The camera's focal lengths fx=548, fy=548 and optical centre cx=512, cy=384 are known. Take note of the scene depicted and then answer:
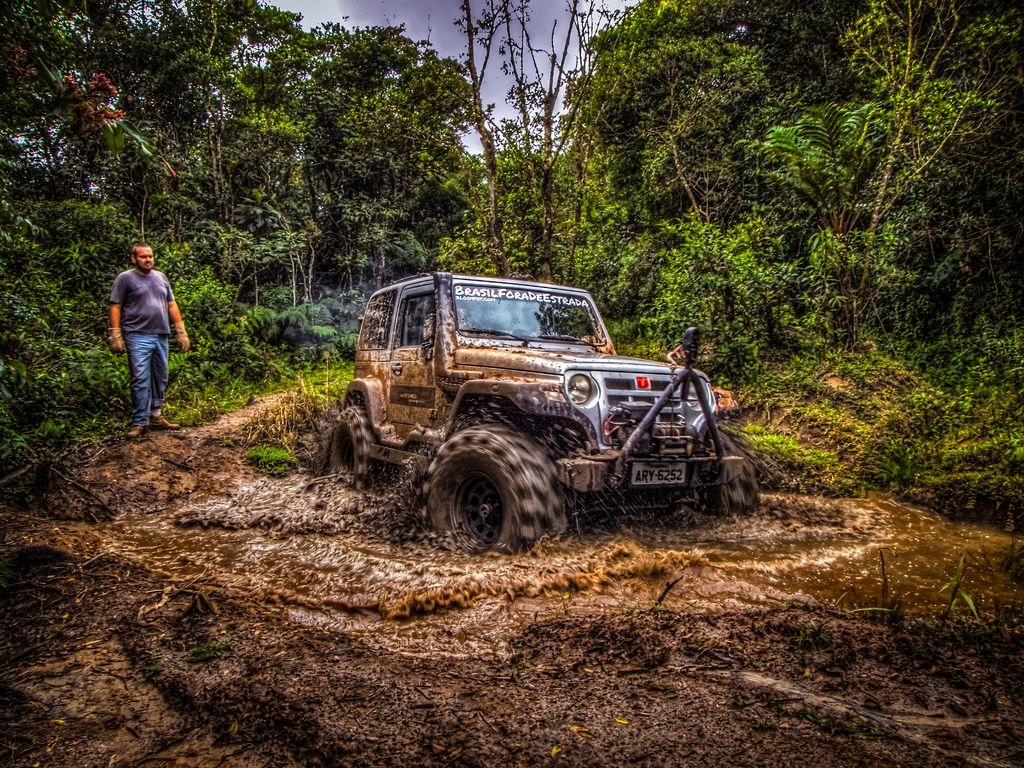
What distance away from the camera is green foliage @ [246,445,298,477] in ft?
21.2

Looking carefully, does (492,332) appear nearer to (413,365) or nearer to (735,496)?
(413,365)

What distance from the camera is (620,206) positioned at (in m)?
11.2

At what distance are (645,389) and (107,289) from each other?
10.5 meters

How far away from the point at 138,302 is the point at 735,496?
6.10 meters

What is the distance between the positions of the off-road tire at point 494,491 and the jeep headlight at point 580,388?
402 millimetres

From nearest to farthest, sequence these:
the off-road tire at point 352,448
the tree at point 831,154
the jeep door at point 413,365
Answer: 1. the jeep door at point 413,365
2. the off-road tire at point 352,448
3. the tree at point 831,154

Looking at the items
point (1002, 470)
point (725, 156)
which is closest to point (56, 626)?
point (1002, 470)

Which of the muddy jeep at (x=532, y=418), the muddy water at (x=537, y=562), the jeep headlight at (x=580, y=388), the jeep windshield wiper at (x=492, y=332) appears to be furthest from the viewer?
the jeep windshield wiper at (x=492, y=332)

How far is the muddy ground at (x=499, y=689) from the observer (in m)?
1.60

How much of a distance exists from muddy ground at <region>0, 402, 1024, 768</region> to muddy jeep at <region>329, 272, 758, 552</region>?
0.93 m

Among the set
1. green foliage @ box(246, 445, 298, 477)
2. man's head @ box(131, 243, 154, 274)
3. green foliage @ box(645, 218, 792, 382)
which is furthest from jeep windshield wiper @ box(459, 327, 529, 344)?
green foliage @ box(645, 218, 792, 382)

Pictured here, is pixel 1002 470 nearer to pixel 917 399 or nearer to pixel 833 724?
pixel 917 399

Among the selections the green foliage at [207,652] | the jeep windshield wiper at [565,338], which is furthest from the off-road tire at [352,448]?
the green foliage at [207,652]

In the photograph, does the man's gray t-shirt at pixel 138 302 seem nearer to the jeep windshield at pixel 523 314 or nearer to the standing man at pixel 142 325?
the standing man at pixel 142 325
